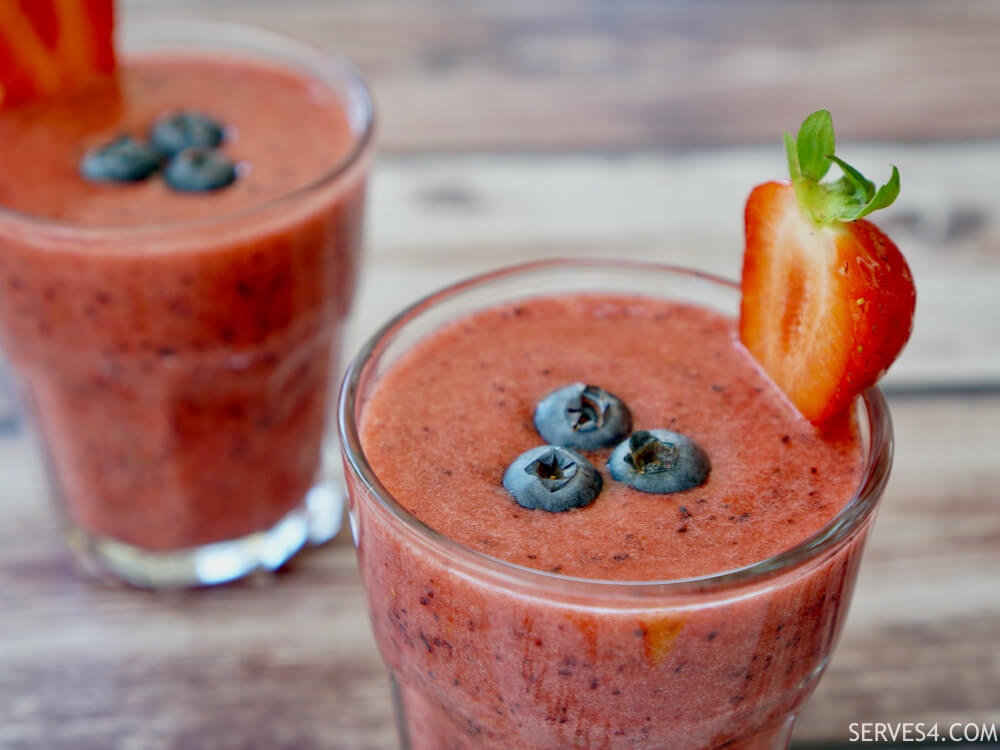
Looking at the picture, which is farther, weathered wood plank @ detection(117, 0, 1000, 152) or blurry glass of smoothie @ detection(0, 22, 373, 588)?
weathered wood plank @ detection(117, 0, 1000, 152)

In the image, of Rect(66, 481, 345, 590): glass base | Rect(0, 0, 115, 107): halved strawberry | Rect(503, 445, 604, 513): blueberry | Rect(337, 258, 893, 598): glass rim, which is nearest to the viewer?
Rect(337, 258, 893, 598): glass rim

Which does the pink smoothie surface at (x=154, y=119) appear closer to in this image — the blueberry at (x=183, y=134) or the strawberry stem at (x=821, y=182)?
the blueberry at (x=183, y=134)

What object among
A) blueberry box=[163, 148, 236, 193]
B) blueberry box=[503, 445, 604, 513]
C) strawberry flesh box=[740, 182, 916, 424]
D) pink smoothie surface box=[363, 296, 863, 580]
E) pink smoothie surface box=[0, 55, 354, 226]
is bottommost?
pink smoothie surface box=[0, 55, 354, 226]

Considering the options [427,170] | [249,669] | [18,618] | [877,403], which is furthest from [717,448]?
[427,170]

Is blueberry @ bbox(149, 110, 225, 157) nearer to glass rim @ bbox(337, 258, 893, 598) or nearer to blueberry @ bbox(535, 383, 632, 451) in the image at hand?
glass rim @ bbox(337, 258, 893, 598)

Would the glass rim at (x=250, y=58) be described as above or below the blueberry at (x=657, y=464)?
below

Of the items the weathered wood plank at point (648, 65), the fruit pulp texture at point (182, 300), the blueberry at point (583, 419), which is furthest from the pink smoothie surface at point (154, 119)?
the weathered wood plank at point (648, 65)

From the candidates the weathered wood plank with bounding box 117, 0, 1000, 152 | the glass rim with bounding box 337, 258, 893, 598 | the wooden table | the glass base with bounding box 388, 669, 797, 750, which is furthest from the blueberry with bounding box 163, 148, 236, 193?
the weathered wood plank with bounding box 117, 0, 1000, 152

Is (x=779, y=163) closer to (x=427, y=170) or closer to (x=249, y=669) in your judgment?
(x=427, y=170)
